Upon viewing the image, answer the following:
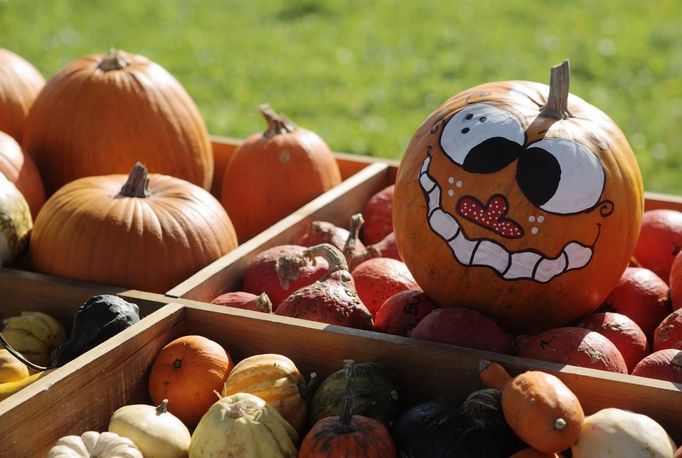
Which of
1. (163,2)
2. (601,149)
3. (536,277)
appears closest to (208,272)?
(536,277)

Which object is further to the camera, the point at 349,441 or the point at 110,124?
the point at 110,124

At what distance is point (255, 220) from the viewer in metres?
3.64

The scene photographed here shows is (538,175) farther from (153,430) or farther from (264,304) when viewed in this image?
(153,430)

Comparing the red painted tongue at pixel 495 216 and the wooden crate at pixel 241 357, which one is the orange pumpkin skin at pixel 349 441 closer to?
the wooden crate at pixel 241 357

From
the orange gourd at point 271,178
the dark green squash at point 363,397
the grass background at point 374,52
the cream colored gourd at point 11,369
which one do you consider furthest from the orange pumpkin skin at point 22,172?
the grass background at point 374,52

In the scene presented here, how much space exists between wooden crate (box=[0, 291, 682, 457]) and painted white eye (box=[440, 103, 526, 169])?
482mm

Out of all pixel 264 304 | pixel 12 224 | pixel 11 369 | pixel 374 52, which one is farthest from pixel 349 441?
pixel 374 52

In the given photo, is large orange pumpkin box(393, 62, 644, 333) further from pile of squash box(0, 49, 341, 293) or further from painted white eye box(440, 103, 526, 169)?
pile of squash box(0, 49, 341, 293)

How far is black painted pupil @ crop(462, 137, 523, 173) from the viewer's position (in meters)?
2.46

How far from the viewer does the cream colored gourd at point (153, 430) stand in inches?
84.6

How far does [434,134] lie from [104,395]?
1.07 metres

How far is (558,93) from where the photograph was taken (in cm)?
253

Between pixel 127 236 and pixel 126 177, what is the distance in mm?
392

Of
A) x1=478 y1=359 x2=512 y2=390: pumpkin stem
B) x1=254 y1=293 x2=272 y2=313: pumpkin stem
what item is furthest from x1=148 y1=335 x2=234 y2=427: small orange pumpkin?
x1=478 y1=359 x2=512 y2=390: pumpkin stem
